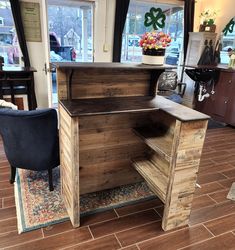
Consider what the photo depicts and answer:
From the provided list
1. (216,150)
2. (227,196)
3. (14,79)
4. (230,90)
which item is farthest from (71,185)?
(230,90)

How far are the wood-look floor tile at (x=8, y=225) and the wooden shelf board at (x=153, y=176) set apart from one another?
1.14 metres

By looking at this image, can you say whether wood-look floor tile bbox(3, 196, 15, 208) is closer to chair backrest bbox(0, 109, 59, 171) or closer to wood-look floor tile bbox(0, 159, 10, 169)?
chair backrest bbox(0, 109, 59, 171)

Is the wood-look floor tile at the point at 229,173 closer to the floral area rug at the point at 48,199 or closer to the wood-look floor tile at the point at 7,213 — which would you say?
the floral area rug at the point at 48,199

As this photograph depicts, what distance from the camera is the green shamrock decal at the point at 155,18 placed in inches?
203

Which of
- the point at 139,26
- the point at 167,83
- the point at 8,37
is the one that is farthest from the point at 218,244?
the point at 139,26

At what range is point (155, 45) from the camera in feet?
6.61

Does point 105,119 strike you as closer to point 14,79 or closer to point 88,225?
point 88,225

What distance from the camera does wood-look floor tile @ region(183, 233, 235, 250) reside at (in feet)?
5.78

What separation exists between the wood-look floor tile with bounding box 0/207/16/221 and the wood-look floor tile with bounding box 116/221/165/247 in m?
0.91

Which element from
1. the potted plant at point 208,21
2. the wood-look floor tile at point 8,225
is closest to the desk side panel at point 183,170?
the wood-look floor tile at point 8,225

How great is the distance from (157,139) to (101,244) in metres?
0.93

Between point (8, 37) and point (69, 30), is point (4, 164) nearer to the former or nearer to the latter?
point (8, 37)

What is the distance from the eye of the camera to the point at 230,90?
4.25 metres

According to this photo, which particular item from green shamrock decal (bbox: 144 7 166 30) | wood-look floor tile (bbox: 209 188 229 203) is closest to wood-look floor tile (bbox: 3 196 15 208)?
wood-look floor tile (bbox: 209 188 229 203)
